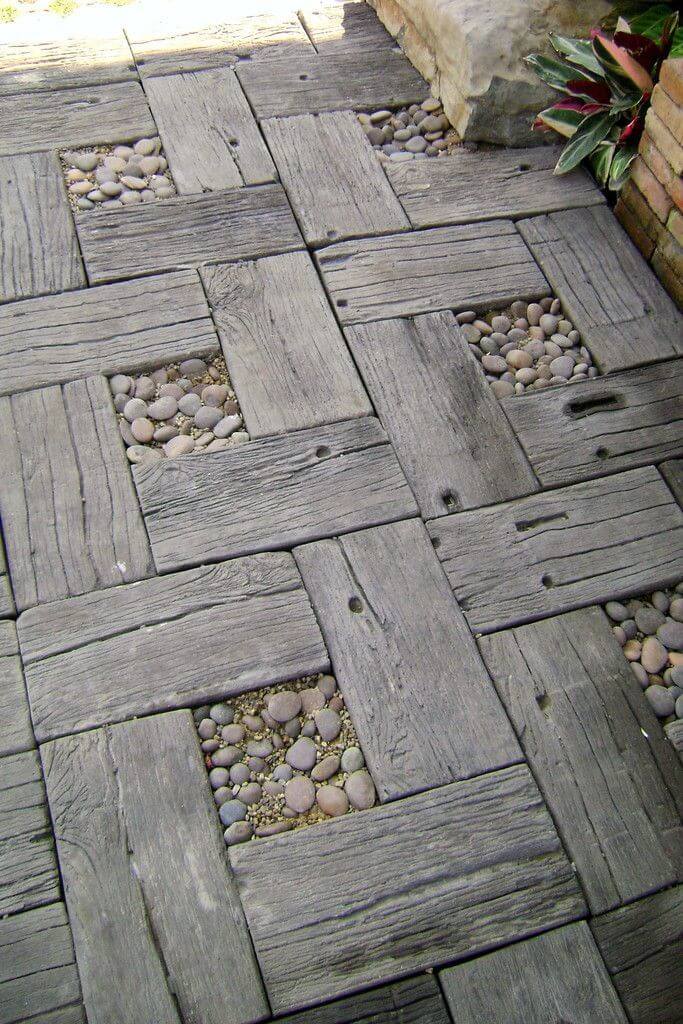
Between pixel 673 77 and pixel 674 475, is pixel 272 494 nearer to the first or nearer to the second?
pixel 674 475

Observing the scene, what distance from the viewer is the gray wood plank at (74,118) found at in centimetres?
262

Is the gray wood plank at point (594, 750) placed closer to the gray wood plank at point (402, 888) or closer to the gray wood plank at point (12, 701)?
the gray wood plank at point (402, 888)

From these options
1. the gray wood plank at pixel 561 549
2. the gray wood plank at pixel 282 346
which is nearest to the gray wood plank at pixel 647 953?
the gray wood plank at pixel 561 549

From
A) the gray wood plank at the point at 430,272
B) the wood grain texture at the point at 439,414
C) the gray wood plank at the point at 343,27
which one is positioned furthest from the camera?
the gray wood plank at the point at 343,27

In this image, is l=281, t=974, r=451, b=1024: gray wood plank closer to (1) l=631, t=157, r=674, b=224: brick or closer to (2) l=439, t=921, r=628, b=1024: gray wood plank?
(2) l=439, t=921, r=628, b=1024: gray wood plank

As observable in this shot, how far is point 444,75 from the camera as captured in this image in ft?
9.05

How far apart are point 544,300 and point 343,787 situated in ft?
4.68

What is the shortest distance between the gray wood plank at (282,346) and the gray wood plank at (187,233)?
68 millimetres

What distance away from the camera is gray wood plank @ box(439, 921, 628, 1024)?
1.42 m

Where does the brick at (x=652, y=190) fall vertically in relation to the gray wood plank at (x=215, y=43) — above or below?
above

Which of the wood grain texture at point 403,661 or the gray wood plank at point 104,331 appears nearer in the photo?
the wood grain texture at point 403,661

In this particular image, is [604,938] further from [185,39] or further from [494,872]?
[185,39]

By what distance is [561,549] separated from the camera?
1898 millimetres

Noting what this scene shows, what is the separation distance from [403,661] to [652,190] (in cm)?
152
